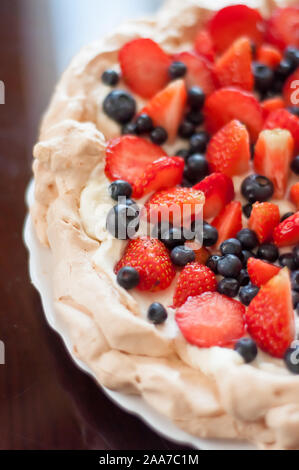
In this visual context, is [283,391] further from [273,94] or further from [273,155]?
[273,94]

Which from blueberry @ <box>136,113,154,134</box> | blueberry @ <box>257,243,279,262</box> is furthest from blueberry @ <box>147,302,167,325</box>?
blueberry @ <box>136,113,154,134</box>

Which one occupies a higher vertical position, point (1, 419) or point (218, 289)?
point (218, 289)

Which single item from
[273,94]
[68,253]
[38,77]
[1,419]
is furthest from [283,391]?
[38,77]

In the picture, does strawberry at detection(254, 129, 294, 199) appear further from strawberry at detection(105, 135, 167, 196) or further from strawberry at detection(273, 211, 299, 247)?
strawberry at detection(105, 135, 167, 196)


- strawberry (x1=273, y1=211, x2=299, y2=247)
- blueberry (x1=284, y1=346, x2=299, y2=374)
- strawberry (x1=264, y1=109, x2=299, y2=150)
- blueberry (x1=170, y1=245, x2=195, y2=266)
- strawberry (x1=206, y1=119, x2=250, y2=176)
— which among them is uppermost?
strawberry (x1=264, y1=109, x2=299, y2=150)

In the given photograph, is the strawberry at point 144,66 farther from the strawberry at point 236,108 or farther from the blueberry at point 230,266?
the blueberry at point 230,266
